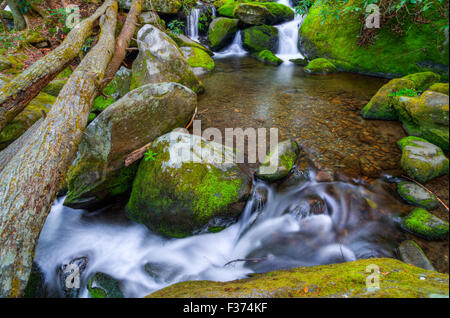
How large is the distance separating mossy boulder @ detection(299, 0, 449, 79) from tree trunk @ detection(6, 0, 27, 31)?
35.0 feet

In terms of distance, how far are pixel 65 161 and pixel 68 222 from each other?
4.86ft

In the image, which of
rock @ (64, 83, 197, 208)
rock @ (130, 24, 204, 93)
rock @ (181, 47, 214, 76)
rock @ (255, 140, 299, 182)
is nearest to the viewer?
rock @ (64, 83, 197, 208)

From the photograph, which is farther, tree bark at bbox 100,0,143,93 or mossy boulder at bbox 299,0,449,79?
mossy boulder at bbox 299,0,449,79

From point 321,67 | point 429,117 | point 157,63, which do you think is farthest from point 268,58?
point 429,117

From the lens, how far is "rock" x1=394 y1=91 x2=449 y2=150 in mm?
3857

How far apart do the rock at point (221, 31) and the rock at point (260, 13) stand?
54 centimetres

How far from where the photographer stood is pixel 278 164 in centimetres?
388

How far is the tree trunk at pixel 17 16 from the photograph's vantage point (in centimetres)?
805

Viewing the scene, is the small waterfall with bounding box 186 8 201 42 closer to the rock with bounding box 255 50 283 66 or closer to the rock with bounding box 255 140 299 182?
the rock with bounding box 255 50 283 66

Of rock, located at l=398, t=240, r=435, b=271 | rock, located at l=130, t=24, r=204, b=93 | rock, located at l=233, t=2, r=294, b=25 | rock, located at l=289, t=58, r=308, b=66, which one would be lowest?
rock, located at l=398, t=240, r=435, b=271

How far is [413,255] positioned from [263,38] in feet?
40.0

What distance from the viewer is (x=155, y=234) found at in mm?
3441

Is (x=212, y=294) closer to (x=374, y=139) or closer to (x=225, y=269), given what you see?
(x=225, y=269)

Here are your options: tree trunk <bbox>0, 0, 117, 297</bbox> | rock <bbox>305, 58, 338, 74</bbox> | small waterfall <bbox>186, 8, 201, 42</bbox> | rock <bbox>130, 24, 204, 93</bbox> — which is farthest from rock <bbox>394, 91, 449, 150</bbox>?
small waterfall <bbox>186, 8, 201, 42</bbox>
